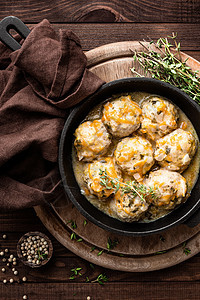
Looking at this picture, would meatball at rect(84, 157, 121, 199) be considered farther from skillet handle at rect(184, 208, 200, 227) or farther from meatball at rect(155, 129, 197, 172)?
skillet handle at rect(184, 208, 200, 227)

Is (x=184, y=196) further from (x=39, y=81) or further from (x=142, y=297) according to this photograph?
(x=39, y=81)

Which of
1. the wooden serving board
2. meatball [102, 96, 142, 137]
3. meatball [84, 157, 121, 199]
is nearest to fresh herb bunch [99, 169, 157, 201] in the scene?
meatball [84, 157, 121, 199]

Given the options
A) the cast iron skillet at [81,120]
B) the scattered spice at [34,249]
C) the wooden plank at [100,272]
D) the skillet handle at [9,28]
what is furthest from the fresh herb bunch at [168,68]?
the scattered spice at [34,249]

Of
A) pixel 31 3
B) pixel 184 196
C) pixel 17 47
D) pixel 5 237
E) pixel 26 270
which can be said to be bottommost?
pixel 26 270

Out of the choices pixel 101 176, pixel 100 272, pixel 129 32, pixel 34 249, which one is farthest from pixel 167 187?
pixel 129 32

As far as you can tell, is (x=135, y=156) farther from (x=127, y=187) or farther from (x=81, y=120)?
(x=81, y=120)

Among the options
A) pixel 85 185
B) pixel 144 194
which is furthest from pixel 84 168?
pixel 144 194
